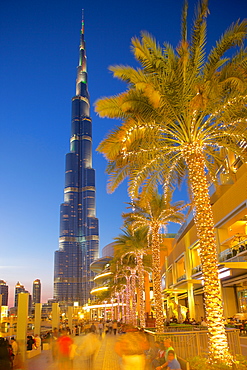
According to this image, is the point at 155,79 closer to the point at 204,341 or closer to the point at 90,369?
the point at 204,341

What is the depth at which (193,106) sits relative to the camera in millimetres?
10781

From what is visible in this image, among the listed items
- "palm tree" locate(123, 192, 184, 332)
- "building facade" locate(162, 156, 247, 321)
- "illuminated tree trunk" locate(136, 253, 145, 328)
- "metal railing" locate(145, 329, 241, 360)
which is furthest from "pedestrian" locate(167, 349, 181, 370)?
"illuminated tree trunk" locate(136, 253, 145, 328)

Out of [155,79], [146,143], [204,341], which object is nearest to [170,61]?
[155,79]

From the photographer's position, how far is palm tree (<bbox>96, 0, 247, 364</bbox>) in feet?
34.3

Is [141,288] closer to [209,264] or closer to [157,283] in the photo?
[157,283]

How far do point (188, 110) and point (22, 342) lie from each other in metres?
16.5

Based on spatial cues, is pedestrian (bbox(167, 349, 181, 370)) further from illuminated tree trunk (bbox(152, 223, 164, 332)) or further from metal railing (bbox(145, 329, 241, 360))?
illuminated tree trunk (bbox(152, 223, 164, 332))

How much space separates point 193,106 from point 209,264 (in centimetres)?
480

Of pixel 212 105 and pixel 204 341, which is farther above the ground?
pixel 212 105

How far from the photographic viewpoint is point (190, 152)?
39.3ft

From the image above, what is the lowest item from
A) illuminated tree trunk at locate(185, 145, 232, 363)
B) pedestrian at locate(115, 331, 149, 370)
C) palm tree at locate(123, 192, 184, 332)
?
pedestrian at locate(115, 331, 149, 370)

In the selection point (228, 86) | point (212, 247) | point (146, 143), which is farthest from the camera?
point (146, 143)

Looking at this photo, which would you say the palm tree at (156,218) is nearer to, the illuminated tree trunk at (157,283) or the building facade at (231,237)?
the illuminated tree trunk at (157,283)

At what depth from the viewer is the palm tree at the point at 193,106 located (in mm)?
10453
